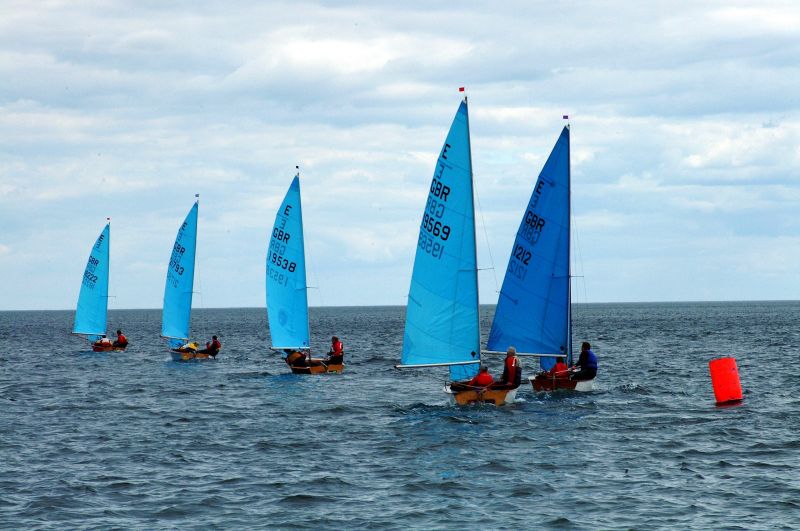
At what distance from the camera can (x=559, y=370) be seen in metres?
37.1

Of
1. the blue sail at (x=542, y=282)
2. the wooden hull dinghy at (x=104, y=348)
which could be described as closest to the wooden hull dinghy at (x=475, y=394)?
the blue sail at (x=542, y=282)

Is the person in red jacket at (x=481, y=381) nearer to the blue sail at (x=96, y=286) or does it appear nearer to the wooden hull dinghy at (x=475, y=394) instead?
the wooden hull dinghy at (x=475, y=394)

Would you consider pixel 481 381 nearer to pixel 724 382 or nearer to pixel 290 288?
pixel 724 382

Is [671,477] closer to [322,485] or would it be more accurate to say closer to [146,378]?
[322,485]

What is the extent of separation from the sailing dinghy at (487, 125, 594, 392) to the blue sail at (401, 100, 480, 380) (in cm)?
501

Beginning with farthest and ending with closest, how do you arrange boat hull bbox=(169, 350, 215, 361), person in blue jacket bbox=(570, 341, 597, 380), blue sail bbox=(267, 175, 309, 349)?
1. boat hull bbox=(169, 350, 215, 361)
2. blue sail bbox=(267, 175, 309, 349)
3. person in blue jacket bbox=(570, 341, 597, 380)

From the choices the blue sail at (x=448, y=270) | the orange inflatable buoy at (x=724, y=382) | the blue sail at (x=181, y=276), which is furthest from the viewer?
the blue sail at (x=181, y=276)

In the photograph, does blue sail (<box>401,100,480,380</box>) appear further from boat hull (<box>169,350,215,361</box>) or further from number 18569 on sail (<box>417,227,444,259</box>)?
boat hull (<box>169,350,215,361</box>)

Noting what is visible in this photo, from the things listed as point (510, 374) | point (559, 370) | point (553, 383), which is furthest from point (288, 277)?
point (510, 374)

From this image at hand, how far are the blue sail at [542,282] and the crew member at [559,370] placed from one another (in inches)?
13.5

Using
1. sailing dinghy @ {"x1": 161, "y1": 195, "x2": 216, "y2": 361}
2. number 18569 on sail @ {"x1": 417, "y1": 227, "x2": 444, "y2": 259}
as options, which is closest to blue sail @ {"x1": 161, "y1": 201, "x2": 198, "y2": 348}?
sailing dinghy @ {"x1": 161, "y1": 195, "x2": 216, "y2": 361}

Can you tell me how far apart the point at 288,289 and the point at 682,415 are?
22472mm

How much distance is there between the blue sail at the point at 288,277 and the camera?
48594 millimetres

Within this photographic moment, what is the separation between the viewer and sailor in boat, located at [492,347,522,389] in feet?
106
